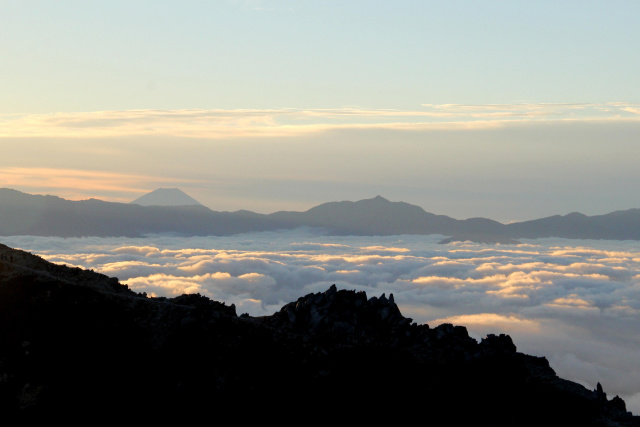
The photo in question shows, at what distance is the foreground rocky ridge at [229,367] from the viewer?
43750 millimetres

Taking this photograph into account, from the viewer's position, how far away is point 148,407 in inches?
1720

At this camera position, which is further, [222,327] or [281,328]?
[281,328]

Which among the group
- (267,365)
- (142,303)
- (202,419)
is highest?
(142,303)

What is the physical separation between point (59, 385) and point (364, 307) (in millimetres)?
24588

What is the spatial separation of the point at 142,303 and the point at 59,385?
814 centimetres

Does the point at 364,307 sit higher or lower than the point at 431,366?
higher

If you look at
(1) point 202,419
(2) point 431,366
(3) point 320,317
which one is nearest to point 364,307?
(3) point 320,317

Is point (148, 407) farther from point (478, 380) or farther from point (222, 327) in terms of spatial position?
point (478, 380)

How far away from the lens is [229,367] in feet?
153

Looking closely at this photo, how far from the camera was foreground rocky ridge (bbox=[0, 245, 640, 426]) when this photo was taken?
43.8 metres

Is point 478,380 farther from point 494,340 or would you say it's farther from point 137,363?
point 137,363

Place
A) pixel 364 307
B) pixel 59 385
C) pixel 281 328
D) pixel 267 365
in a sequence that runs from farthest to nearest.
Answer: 1. pixel 364 307
2. pixel 281 328
3. pixel 267 365
4. pixel 59 385

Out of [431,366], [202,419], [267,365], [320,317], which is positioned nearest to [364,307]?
[320,317]

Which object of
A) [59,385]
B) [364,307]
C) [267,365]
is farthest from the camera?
[364,307]
